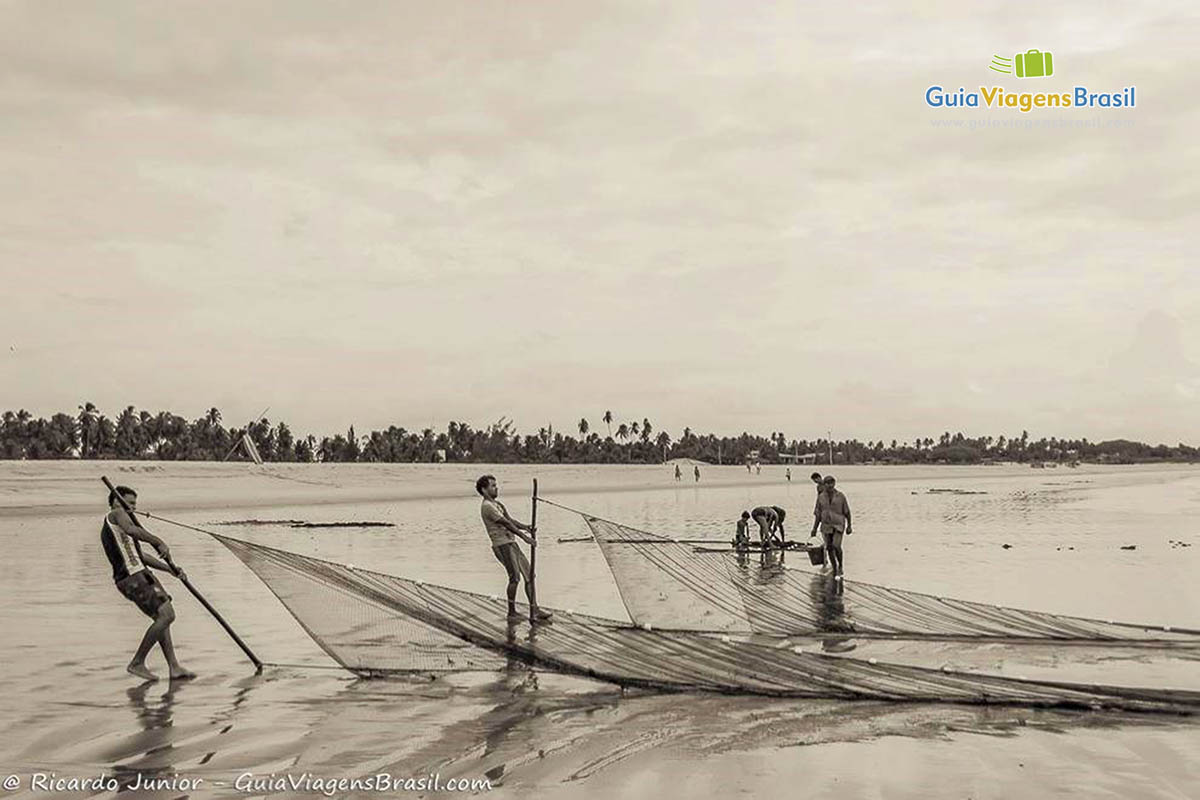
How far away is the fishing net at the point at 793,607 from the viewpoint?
36.3 ft

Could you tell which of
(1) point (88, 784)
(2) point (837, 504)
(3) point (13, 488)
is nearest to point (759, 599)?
(2) point (837, 504)

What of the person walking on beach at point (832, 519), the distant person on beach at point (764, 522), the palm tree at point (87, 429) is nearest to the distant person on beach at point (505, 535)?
the person walking on beach at point (832, 519)

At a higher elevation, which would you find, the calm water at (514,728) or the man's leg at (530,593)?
the man's leg at (530,593)

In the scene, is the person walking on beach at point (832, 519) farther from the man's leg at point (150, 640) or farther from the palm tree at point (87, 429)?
the palm tree at point (87, 429)

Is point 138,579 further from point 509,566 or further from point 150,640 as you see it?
point 509,566

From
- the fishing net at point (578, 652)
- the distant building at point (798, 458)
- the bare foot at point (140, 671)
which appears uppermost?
the distant building at point (798, 458)

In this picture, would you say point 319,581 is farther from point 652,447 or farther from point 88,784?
point 652,447

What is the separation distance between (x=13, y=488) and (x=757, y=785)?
45.8m

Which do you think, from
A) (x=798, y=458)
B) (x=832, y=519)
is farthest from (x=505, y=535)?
(x=798, y=458)

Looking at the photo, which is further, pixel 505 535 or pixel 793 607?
pixel 793 607

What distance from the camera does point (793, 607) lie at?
12047mm

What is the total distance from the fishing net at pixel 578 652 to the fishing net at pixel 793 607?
163 cm

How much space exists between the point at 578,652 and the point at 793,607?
11.7ft

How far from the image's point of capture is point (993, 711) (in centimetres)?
773
